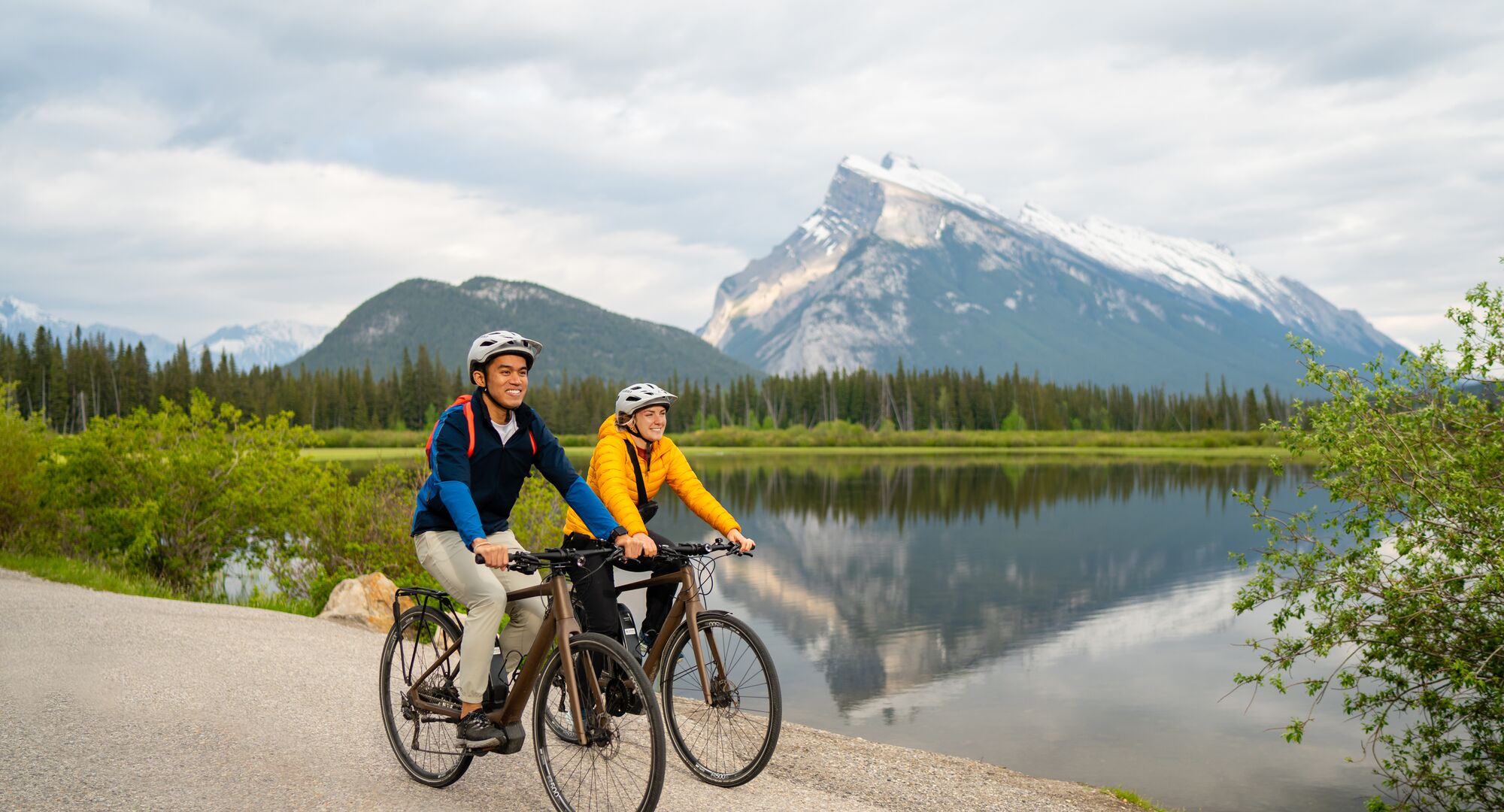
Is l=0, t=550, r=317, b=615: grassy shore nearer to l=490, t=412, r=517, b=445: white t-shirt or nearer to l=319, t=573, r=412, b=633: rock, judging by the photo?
l=319, t=573, r=412, b=633: rock

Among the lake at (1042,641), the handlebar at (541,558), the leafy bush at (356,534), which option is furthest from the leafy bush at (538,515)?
the handlebar at (541,558)

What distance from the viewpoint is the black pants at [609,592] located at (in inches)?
250

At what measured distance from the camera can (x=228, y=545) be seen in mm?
18312

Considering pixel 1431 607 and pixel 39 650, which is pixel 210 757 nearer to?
pixel 39 650

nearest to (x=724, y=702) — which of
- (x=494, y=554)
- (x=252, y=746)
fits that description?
(x=494, y=554)

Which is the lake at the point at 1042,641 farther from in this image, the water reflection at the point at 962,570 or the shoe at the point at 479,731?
the shoe at the point at 479,731

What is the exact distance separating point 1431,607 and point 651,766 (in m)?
7.49

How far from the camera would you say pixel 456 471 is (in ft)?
18.9

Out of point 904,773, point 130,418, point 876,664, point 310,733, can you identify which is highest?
point 130,418

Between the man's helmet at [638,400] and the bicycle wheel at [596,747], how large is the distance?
6.19 ft

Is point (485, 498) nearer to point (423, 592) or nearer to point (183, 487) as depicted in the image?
point (423, 592)

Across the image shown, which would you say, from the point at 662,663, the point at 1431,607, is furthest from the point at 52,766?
the point at 1431,607

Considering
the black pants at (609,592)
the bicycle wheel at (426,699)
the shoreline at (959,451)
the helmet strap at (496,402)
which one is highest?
the helmet strap at (496,402)

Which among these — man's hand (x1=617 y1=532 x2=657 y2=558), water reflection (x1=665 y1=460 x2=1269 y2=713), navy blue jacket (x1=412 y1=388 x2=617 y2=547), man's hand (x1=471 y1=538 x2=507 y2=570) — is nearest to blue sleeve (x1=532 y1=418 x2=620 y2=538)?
navy blue jacket (x1=412 y1=388 x2=617 y2=547)
